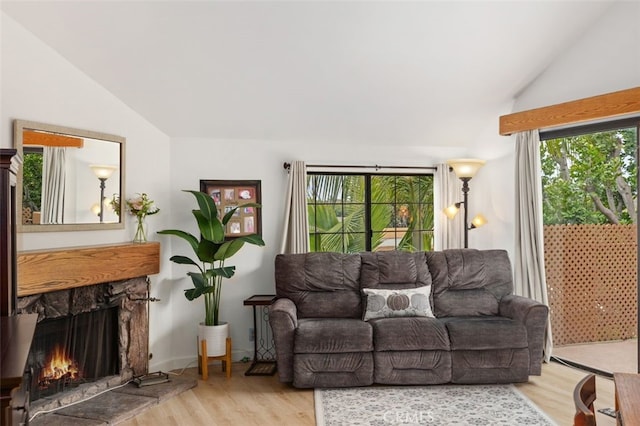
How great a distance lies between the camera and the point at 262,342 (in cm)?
502

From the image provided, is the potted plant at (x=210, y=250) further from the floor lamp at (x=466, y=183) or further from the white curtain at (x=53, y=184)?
the floor lamp at (x=466, y=183)

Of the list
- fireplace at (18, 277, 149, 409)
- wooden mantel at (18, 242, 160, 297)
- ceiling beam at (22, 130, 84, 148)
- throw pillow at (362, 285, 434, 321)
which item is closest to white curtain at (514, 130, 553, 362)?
throw pillow at (362, 285, 434, 321)

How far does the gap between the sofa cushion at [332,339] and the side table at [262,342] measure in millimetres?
651

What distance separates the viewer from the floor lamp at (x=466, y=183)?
5141mm

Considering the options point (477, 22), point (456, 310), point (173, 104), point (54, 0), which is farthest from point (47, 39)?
point (456, 310)

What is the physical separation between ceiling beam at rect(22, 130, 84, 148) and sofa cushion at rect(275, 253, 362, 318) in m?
1.89

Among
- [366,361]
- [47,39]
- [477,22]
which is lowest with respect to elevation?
[366,361]

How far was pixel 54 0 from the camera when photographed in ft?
10.8

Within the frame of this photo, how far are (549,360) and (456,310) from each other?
0.99m

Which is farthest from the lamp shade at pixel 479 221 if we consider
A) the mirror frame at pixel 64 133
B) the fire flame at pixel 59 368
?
the fire flame at pixel 59 368

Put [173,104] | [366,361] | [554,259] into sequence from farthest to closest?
[554,259] < [173,104] < [366,361]

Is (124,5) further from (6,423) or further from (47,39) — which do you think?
(6,423)

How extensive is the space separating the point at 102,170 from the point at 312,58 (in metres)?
1.87

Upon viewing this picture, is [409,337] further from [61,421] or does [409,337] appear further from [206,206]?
[61,421]
